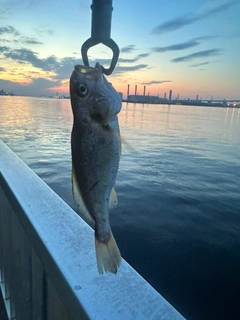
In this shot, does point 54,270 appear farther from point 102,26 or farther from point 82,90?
point 102,26

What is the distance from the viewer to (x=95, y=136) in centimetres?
96

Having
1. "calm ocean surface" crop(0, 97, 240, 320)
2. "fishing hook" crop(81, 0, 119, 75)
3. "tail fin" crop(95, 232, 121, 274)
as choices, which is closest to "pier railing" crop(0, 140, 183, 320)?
"tail fin" crop(95, 232, 121, 274)

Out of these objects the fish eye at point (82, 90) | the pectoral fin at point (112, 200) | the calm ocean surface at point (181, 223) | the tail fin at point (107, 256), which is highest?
the fish eye at point (82, 90)

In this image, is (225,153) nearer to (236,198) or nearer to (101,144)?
(236,198)

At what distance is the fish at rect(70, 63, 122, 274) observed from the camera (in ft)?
3.15

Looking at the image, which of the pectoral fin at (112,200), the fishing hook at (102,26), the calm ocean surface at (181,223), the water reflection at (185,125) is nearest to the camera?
the fishing hook at (102,26)

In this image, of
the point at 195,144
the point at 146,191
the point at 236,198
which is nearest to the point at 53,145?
the point at 146,191

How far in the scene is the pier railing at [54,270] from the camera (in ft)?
3.71

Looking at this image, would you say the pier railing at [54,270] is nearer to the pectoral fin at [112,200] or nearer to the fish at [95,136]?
the fish at [95,136]

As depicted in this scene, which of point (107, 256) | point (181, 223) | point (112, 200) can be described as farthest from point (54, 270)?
point (181, 223)

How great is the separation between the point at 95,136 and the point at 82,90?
0.65ft

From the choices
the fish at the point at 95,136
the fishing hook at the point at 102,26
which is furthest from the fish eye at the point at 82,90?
the fishing hook at the point at 102,26

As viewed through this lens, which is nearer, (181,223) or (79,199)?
(79,199)

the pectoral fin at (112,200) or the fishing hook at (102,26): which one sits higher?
the fishing hook at (102,26)
